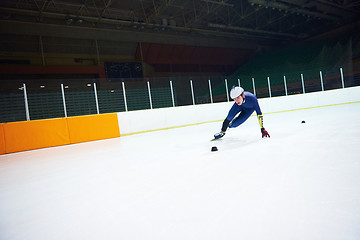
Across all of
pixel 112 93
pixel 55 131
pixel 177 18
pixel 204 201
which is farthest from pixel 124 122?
pixel 177 18

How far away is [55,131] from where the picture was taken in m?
7.45

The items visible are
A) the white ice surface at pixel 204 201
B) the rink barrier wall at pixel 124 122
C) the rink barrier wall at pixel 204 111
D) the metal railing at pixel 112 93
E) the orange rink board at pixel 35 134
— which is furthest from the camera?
the rink barrier wall at pixel 204 111

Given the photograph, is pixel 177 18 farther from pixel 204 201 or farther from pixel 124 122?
pixel 204 201

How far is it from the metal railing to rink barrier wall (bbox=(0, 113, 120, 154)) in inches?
17.8

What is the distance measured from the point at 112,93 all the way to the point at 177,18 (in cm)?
1400

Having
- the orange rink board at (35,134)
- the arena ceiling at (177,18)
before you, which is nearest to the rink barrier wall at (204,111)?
the orange rink board at (35,134)

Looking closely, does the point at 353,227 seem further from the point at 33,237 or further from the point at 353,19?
the point at 353,19

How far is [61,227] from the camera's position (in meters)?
1.40

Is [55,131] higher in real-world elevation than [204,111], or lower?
lower

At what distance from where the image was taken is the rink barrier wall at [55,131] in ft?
22.2

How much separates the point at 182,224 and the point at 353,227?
0.84m

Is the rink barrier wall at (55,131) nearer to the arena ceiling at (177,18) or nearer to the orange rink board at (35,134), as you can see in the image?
the orange rink board at (35,134)

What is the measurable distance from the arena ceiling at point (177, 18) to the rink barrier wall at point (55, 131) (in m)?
10.4

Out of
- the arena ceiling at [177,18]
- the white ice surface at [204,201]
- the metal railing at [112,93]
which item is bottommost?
the white ice surface at [204,201]
